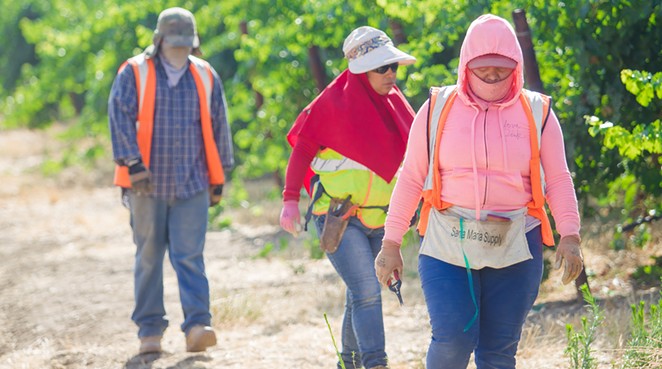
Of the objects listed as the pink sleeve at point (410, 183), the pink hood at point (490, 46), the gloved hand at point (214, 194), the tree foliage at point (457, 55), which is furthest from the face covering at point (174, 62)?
the pink hood at point (490, 46)

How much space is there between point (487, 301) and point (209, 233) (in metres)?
7.49

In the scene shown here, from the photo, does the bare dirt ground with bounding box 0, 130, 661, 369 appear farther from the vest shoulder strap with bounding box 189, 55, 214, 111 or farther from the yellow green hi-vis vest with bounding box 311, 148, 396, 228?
the vest shoulder strap with bounding box 189, 55, 214, 111

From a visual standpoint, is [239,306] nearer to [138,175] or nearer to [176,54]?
[138,175]

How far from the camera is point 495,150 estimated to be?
12.2 feet

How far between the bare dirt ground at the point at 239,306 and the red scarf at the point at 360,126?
1.21 meters

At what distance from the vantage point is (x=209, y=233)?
11125mm

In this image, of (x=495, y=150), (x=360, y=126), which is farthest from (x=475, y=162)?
(x=360, y=126)

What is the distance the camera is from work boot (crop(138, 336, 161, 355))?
6.11 metres

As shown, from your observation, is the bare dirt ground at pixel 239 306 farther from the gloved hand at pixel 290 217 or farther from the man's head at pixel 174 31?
the man's head at pixel 174 31

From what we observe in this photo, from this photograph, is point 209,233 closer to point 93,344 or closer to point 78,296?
point 78,296

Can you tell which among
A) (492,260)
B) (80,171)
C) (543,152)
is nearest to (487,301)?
(492,260)

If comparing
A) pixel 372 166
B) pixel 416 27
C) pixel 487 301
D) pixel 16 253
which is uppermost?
pixel 416 27

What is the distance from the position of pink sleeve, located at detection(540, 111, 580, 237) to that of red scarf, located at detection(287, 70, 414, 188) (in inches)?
44.1

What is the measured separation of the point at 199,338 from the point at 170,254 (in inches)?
20.5
